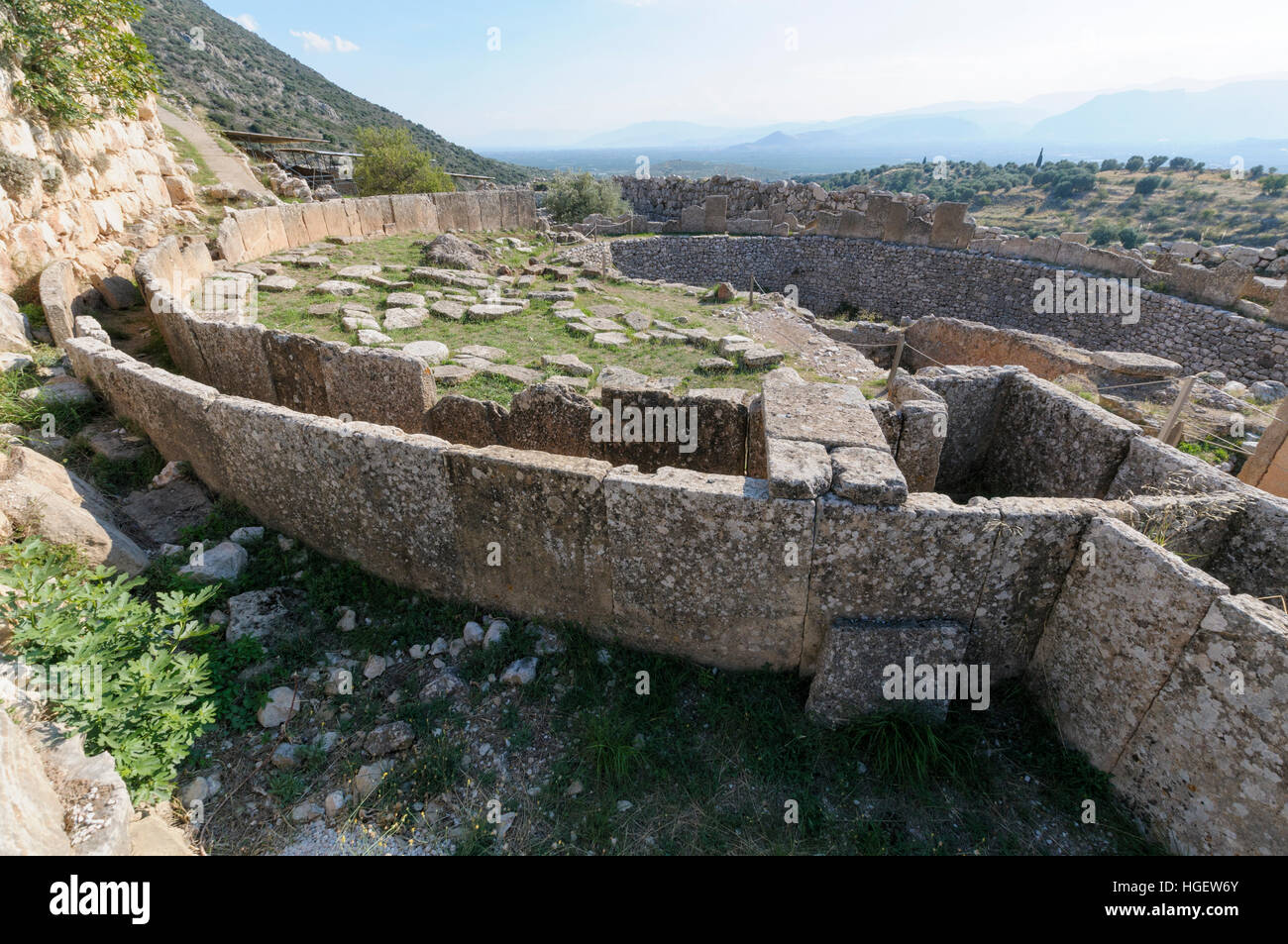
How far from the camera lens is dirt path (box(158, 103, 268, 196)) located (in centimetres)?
1706

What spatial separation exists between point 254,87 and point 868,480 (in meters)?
63.2

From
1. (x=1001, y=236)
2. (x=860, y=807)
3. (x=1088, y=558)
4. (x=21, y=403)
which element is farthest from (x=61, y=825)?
(x=1001, y=236)

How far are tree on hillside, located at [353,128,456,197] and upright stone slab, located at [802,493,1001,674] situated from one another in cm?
2523

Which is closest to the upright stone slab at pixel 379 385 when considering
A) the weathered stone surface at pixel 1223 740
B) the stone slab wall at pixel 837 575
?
the stone slab wall at pixel 837 575

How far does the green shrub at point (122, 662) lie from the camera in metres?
2.96

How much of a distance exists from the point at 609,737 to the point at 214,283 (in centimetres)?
1186

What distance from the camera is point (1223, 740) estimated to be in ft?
9.36

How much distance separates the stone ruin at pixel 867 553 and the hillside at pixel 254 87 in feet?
124

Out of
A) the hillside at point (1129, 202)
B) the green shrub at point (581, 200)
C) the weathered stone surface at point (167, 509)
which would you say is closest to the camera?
the weathered stone surface at point (167, 509)

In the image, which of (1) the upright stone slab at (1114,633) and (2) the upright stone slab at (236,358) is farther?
(2) the upright stone slab at (236,358)

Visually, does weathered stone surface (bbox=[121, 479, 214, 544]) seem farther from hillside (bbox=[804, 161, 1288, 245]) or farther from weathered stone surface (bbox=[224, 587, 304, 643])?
hillside (bbox=[804, 161, 1288, 245])

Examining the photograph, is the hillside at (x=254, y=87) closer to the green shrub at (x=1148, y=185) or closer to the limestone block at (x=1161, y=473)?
the limestone block at (x=1161, y=473)
